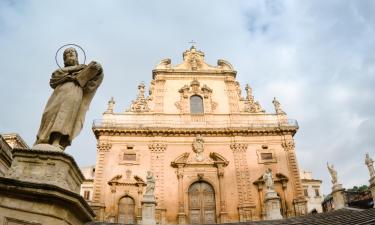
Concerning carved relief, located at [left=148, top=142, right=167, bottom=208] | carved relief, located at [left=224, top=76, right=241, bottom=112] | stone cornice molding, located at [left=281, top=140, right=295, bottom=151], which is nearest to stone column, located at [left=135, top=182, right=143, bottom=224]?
carved relief, located at [left=148, top=142, right=167, bottom=208]

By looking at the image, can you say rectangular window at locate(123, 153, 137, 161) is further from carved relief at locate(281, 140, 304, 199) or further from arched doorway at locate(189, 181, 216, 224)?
carved relief at locate(281, 140, 304, 199)

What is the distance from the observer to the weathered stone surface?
12.0ft

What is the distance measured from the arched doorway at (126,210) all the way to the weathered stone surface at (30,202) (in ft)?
62.1

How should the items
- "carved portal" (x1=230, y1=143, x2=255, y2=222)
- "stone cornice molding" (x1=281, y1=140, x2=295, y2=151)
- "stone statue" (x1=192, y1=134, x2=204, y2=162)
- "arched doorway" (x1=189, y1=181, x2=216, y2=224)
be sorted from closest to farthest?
"carved portal" (x1=230, y1=143, x2=255, y2=222) → "arched doorway" (x1=189, y1=181, x2=216, y2=224) → "stone statue" (x1=192, y1=134, x2=204, y2=162) → "stone cornice molding" (x1=281, y1=140, x2=295, y2=151)

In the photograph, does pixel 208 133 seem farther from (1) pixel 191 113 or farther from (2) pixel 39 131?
(2) pixel 39 131

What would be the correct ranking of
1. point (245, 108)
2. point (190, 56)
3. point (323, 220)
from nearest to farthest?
point (323, 220), point (245, 108), point (190, 56)

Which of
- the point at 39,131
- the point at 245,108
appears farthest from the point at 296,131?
the point at 39,131

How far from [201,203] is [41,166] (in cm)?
1954

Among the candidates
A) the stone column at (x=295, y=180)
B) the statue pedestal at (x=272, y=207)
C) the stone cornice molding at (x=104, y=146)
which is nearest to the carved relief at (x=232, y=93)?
the stone column at (x=295, y=180)

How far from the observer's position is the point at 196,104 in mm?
26828

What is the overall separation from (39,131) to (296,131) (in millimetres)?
22976

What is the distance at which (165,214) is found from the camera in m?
21.9

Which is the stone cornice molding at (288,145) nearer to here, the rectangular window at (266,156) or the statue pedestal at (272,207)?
the rectangular window at (266,156)

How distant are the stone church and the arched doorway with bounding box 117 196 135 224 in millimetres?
60
